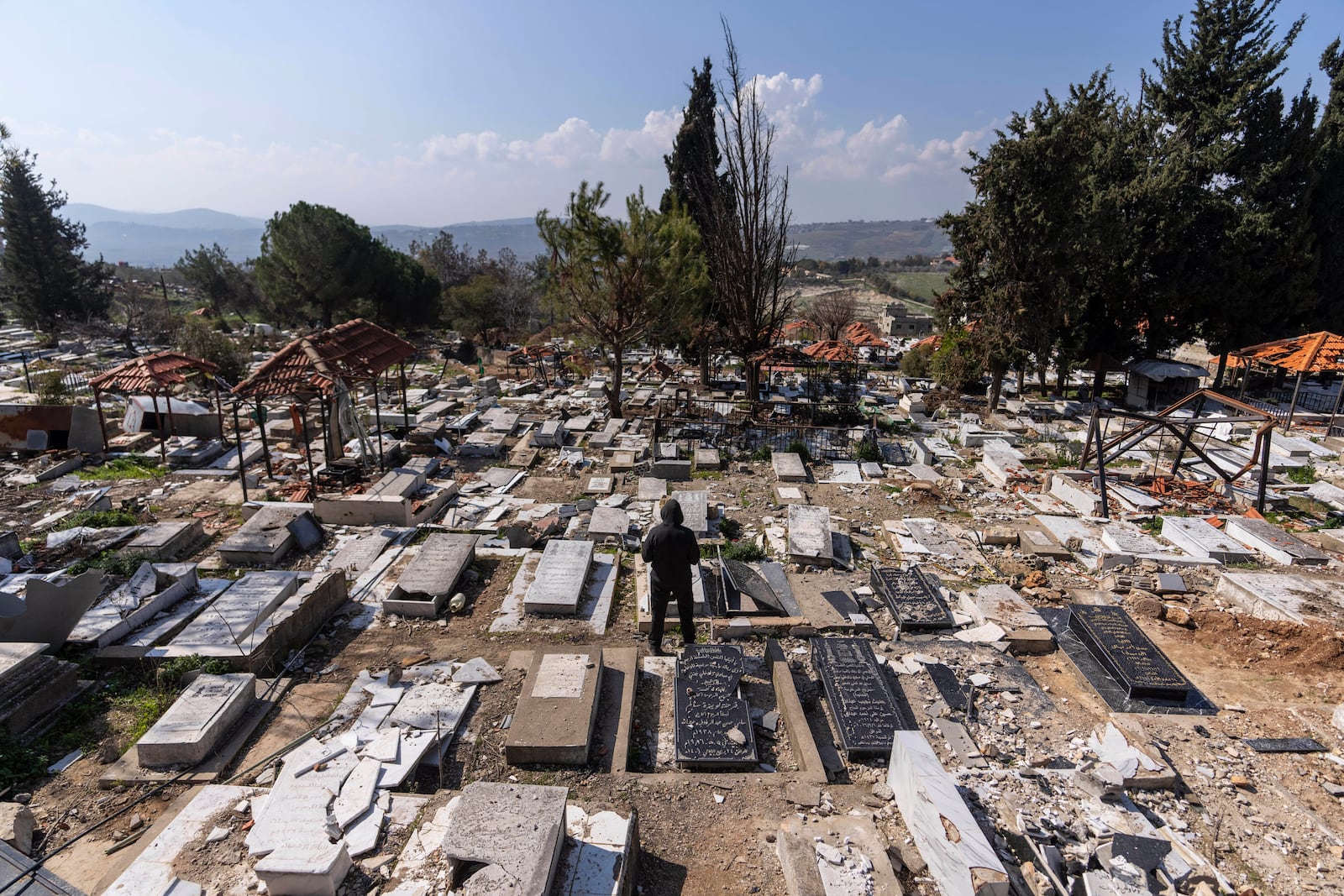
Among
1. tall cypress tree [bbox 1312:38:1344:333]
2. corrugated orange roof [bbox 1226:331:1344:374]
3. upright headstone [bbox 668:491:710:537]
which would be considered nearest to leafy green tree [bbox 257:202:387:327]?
upright headstone [bbox 668:491:710:537]

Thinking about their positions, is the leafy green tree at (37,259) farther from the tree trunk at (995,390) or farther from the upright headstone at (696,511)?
the tree trunk at (995,390)

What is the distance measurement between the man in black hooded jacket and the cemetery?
43cm

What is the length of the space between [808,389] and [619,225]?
25.5ft

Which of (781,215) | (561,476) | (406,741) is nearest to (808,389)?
(781,215)

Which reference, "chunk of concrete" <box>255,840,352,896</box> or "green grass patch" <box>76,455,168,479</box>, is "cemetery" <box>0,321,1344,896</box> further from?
"green grass patch" <box>76,455,168,479</box>

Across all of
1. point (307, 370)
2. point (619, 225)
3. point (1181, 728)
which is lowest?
point (1181, 728)

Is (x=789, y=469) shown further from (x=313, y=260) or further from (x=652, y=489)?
(x=313, y=260)

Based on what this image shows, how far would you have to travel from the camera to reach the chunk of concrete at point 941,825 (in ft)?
12.2

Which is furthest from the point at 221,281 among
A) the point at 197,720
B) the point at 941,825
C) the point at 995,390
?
the point at 941,825

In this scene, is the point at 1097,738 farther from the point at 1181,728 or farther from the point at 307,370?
the point at 307,370

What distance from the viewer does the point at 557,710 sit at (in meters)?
5.28

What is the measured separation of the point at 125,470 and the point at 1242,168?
30.4 meters

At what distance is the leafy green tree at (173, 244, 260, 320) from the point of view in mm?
41188

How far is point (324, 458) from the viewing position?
1311 centimetres
